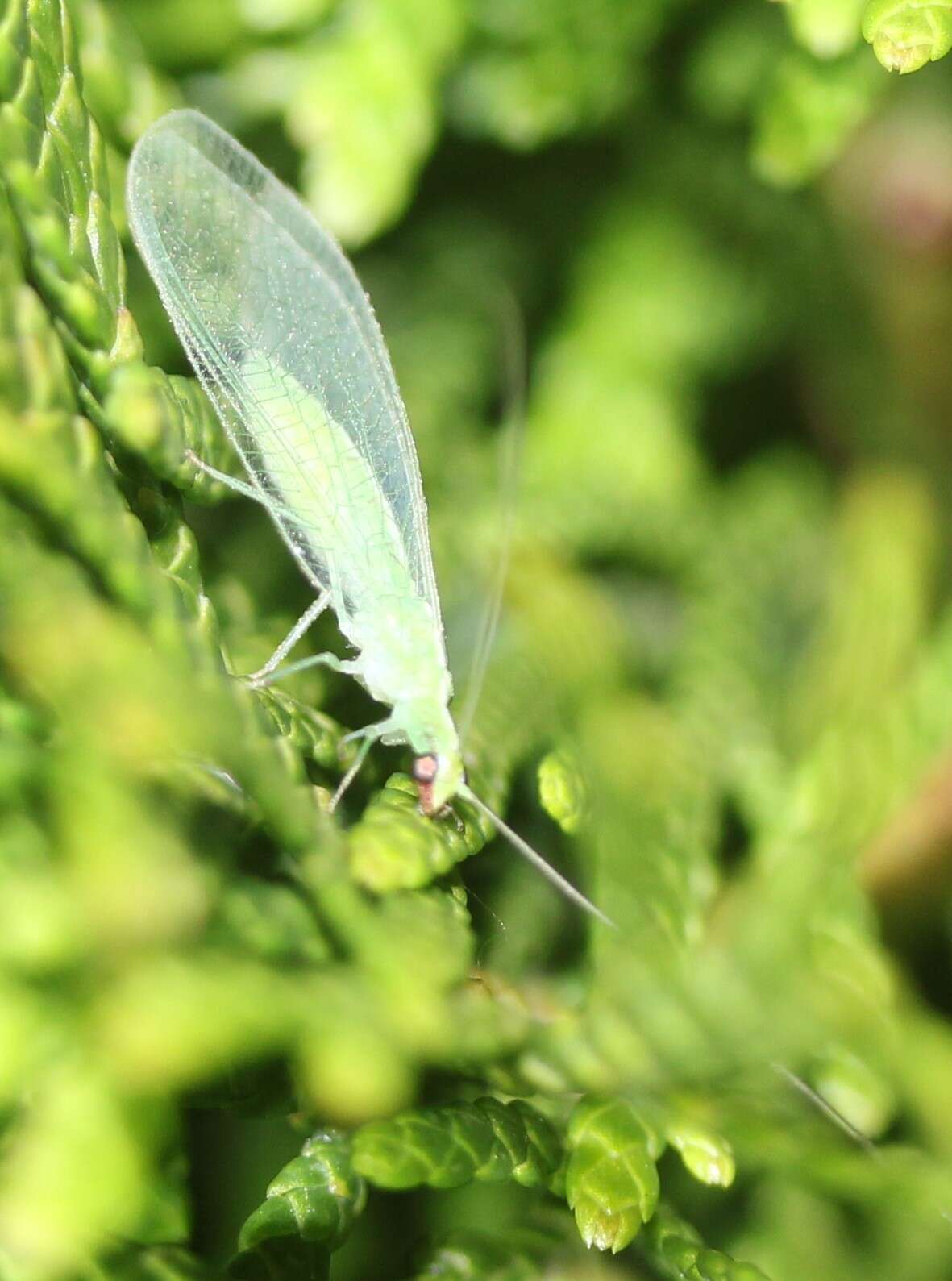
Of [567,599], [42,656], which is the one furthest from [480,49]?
[42,656]

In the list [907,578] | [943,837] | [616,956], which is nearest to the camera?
[616,956]

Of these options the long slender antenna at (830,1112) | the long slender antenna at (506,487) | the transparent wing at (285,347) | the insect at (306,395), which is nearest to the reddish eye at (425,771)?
the insect at (306,395)

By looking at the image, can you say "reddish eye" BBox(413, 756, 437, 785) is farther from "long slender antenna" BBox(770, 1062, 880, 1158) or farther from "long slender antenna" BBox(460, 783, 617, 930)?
"long slender antenna" BBox(770, 1062, 880, 1158)

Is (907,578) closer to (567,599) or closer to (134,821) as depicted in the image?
(567,599)

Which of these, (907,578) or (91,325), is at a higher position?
(91,325)

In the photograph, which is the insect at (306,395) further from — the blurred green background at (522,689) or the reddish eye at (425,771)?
the blurred green background at (522,689)

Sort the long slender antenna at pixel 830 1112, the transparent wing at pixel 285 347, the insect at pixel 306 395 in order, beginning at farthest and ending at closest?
the transparent wing at pixel 285 347 < the insect at pixel 306 395 < the long slender antenna at pixel 830 1112

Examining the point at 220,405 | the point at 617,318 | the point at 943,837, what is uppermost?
the point at 220,405

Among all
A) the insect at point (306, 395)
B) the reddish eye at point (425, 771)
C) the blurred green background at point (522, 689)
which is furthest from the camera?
the insect at point (306, 395)
